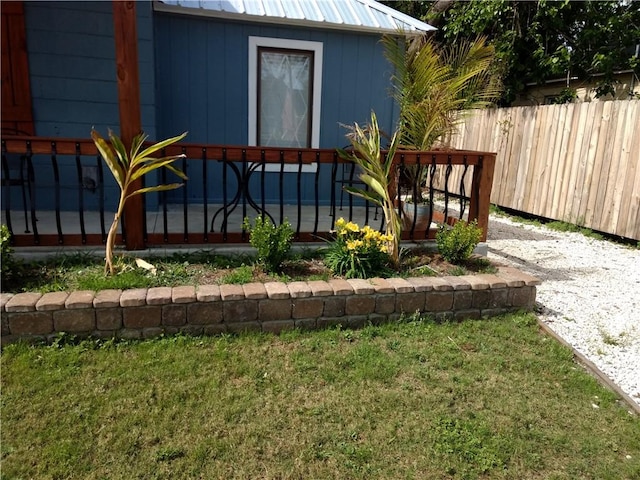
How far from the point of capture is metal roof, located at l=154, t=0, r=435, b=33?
4883 millimetres

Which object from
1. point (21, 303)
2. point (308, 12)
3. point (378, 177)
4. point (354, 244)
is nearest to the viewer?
point (21, 303)

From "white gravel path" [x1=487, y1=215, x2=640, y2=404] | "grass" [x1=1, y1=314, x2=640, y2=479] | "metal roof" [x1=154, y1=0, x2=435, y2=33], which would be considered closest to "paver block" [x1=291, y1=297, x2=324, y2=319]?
"grass" [x1=1, y1=314, x2=640, y2=479]

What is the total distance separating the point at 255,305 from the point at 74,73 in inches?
131

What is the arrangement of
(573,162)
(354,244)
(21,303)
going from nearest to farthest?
(21,303) → (354,244) → (573,162)

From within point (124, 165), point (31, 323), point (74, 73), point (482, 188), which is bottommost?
point (31, 323)

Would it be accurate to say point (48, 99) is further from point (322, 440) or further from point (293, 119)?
point (322, 440)

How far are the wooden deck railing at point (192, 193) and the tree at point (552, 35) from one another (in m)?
5.95

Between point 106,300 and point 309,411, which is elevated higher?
point 106,300

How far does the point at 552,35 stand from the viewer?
955cm

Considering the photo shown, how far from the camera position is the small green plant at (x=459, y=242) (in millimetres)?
3572

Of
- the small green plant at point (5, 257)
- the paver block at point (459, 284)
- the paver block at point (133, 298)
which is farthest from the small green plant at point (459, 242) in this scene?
the small green plant at point (5, 257)

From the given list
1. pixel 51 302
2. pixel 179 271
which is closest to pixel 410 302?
pixel 179 271

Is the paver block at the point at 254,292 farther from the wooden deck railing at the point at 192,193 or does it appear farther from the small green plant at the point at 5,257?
the small green plant at the point at 5,257

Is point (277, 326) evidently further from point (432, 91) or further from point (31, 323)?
point (432, 91)
